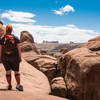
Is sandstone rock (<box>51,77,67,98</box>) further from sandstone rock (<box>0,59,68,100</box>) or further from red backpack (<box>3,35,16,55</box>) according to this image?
red backpack (<box>3,35,16,55</box>)

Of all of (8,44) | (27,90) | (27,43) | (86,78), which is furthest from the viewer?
(27,43)

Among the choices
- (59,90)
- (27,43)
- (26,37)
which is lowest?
(59,90)

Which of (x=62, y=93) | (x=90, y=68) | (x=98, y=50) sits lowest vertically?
(x=62, y=93)

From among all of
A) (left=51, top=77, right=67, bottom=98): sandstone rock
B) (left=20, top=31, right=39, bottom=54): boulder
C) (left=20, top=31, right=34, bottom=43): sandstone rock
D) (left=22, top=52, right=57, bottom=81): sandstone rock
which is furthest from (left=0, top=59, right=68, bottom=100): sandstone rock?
(left=20, top=31, right=34, bottom=43): sandstone rock

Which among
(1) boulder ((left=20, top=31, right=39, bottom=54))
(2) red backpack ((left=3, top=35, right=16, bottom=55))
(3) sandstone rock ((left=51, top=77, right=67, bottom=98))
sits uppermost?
(1) boulder ((left=20, top=31, right=39, bottom=54))

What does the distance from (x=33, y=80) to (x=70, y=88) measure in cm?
248

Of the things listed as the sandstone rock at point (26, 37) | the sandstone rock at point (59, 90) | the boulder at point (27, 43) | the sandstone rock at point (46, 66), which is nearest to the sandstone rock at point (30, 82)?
the sandstone rock at point (59, 90)

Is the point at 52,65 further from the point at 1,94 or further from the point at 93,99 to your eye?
the point at 1,94

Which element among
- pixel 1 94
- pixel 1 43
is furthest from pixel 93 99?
pixel 1 43

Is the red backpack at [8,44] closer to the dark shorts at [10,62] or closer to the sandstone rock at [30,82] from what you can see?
the dark shorts at [10,62]

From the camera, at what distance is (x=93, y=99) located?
6.77 metres

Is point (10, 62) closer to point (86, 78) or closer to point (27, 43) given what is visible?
A: point (86, 78)

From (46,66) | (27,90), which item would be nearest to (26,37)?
(46,66)

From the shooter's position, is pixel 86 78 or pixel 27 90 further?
pixel 27 90
